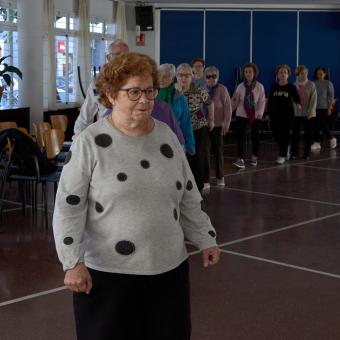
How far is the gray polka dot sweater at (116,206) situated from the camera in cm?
263

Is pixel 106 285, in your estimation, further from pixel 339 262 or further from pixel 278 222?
pixel 278 222

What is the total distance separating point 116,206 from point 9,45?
40.9 ft

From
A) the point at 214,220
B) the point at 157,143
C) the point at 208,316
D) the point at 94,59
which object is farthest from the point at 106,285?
the point at 94,59

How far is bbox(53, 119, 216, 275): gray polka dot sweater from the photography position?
263cm

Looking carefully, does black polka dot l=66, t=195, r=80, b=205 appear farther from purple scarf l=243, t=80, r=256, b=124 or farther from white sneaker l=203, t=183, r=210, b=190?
purple scarf l=243, t=80, r=256, b=124

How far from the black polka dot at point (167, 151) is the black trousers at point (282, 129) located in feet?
32.5

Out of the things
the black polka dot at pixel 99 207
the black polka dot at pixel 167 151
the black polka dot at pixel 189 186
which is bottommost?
the black polka dot at pixel 99 207

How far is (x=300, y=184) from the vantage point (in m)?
10.3

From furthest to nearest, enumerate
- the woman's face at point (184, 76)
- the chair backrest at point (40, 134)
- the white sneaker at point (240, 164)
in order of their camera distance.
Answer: the white sneaker at point (240, 164)
the chair backrest at point (40, 134)
the woman's face at point (184, 76)

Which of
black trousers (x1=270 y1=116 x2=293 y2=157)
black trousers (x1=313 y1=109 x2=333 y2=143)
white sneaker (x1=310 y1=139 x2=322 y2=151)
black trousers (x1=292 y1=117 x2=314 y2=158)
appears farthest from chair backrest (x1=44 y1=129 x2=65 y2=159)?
white sneaker (x1=310 y1=139 x2=322 y2=151)

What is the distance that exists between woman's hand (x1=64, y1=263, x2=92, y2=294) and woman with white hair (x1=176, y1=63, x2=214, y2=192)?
207 inches

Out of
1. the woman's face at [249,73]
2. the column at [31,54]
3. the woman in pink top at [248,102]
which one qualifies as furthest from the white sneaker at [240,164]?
the column at [31,54]

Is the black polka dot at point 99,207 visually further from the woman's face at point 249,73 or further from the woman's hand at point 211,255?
the woman's face at point 249,73

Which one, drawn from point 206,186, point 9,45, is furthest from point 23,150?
point 9,45
